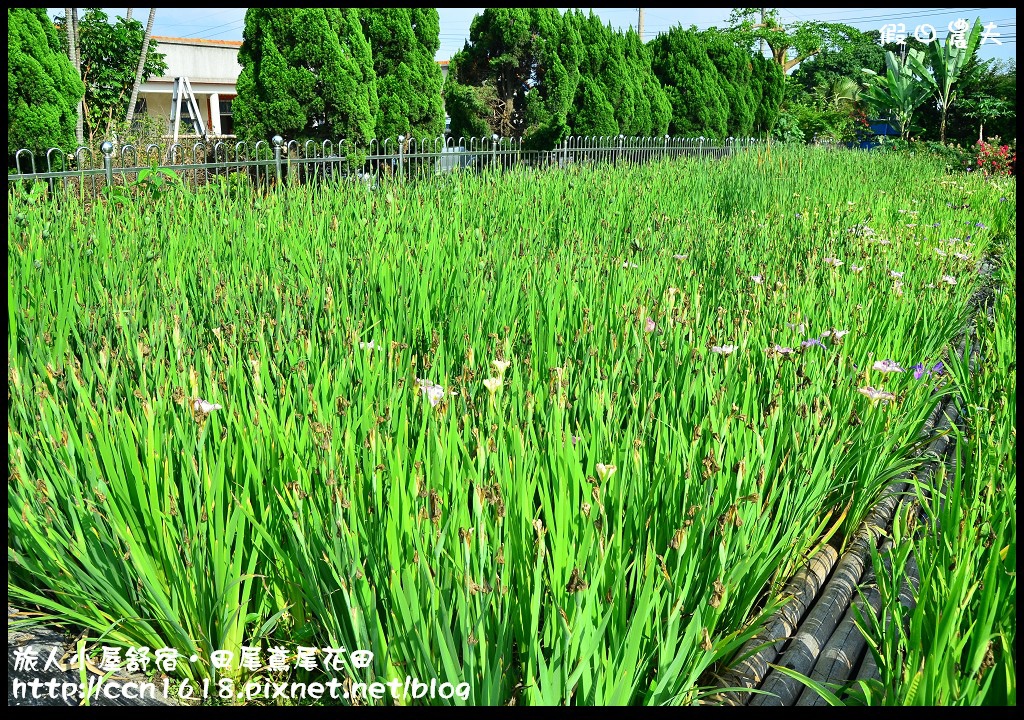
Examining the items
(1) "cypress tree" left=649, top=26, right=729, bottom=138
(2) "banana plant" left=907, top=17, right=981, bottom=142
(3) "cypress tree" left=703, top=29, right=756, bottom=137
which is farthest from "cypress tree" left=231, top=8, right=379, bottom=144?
(2) "banana plant" left=907, top=17, right=981, bottom=142

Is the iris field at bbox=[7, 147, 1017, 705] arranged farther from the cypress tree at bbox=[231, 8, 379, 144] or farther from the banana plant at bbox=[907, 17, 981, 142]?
the banana plant at bbox=[907, 17, 981, 142]

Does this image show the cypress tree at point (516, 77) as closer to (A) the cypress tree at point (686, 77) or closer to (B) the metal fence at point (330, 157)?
(B) the metal fence at point (330, 157)

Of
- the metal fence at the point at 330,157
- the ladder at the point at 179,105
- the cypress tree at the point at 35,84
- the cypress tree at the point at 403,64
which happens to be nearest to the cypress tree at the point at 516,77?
the metal fence at the point at 330,157

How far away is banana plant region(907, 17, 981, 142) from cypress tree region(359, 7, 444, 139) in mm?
19217

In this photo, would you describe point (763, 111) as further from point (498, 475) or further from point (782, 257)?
point (498, 475)

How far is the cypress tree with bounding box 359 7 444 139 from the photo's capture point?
9133mm

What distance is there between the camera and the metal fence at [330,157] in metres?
5.95

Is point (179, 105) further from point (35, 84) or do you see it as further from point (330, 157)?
point (35, 84)

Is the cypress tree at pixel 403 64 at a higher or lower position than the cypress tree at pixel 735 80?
lower

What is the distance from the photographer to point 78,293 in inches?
113

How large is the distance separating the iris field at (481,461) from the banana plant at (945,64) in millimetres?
23355

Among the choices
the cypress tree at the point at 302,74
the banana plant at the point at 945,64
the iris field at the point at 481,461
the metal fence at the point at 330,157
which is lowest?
the iris field at the point at 481,461

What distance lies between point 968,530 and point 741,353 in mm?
892

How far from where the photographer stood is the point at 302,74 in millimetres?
8242
